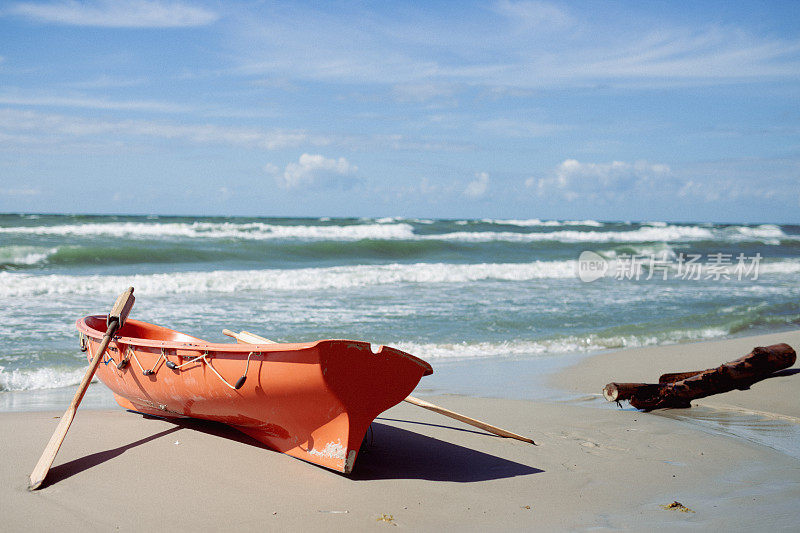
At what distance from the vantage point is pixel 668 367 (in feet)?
24.7

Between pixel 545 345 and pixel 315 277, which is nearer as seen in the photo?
pixel 545 345

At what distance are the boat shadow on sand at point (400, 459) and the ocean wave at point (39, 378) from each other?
1.95 m

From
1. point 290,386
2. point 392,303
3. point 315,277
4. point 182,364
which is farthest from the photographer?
point 315,277

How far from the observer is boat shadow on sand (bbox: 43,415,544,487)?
4027 millimetres

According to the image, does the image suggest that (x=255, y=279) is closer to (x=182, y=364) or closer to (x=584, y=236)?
(x=182, y=364)

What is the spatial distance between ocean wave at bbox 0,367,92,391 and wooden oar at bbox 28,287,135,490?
206 centimetres

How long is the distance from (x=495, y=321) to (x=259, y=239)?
19.2 m

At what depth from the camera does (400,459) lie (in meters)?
4.36

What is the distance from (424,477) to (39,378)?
444cm

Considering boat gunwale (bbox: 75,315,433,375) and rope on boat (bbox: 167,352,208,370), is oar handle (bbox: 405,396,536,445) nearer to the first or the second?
boat gunwale (bbox: 75,315,433,375)

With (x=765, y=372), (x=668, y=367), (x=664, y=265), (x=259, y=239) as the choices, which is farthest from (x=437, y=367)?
(x=259, y=239)

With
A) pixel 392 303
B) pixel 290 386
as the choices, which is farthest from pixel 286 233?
pixel 290 386

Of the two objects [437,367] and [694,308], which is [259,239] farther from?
[437,367]

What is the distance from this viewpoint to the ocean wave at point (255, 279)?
1271 cm
